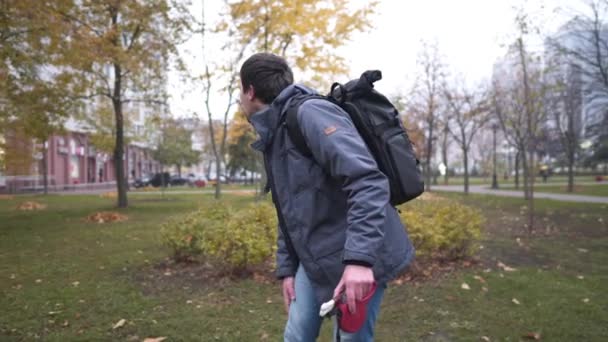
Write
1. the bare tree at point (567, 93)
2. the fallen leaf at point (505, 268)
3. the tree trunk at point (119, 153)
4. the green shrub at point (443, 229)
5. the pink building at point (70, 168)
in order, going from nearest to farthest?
1. the green shrub at point (443, 229)
2. the fallen leaf at point (505, 268)
3. the bare tree at point (567, 93)
4. the tree trunk at point (119, 153)
5. the pink building at point (70, 168)

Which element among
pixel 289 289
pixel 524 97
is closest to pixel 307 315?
pixel 289 289

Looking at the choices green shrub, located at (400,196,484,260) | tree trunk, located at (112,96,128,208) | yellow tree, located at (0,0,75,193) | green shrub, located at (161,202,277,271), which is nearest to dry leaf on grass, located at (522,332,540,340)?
green shrub, located at (400,196,484,260)

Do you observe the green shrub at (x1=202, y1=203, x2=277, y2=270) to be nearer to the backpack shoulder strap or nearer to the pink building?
the backpack shoulder strap

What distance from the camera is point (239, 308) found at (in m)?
4.86

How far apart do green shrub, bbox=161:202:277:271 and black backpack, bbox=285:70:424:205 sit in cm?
405

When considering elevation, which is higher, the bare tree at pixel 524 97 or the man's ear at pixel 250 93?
the bare tree at pixel 524 97

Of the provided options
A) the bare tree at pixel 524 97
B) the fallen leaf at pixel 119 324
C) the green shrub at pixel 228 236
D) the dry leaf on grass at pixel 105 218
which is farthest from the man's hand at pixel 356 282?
the dry leaf on grass at pixel 105 218

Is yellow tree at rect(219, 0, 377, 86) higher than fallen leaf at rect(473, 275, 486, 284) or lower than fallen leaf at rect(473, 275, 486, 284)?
higher

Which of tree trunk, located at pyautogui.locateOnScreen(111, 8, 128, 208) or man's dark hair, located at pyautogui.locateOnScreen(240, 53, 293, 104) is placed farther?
tree trunk, located at pyautogui.locateOnScreen(111, 8, 128, 208)

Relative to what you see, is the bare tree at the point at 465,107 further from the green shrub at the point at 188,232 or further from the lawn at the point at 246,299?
the green shrub at the point at 188,232

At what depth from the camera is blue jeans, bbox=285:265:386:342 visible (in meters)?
1.90

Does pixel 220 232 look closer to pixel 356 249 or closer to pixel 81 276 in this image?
pixel 81 276

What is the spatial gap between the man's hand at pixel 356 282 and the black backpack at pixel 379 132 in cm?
38

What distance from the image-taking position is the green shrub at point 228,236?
18.7 feet
